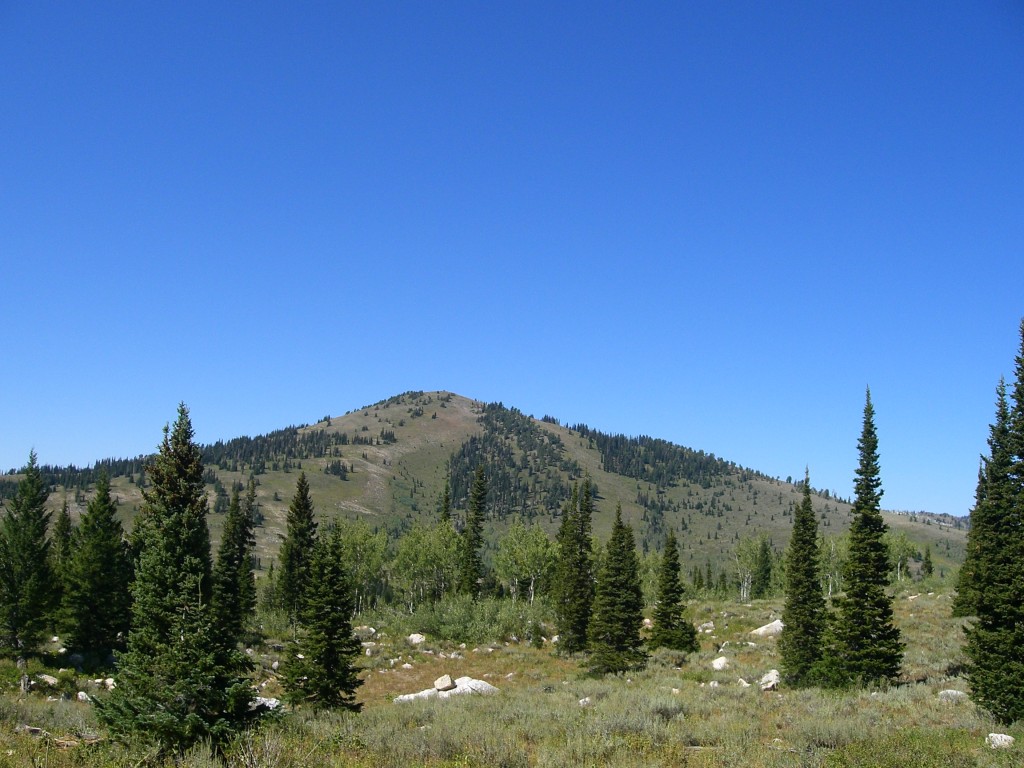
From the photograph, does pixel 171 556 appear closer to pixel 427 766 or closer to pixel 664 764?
pixel 427 766

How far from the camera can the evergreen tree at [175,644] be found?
Result: 45.7ft

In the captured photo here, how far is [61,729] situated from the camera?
1508 cm

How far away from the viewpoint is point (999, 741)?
16562 mm

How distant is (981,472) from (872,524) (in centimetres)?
2694

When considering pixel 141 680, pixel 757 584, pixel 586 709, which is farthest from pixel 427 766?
pixel 757 584

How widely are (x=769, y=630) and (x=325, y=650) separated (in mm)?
43266

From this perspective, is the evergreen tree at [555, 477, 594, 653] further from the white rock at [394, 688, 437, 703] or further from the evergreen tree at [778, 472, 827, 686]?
the white rock at [394, 688, 437, 703]

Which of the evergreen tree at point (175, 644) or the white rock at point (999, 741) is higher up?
the evergreen tree at point (175, 644)

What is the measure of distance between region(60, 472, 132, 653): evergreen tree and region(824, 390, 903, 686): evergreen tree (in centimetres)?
4755

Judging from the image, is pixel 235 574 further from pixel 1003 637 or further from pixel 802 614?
pixel 1003 637

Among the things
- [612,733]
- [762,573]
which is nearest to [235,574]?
[612,733]

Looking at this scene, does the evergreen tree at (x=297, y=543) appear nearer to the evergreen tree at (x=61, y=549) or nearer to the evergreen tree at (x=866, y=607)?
the evergreen tree at (x=61, y=549)

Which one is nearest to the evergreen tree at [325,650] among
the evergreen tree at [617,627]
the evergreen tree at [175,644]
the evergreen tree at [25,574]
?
the evergreen tree at [175,644]

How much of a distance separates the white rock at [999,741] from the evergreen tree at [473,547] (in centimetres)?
6884
